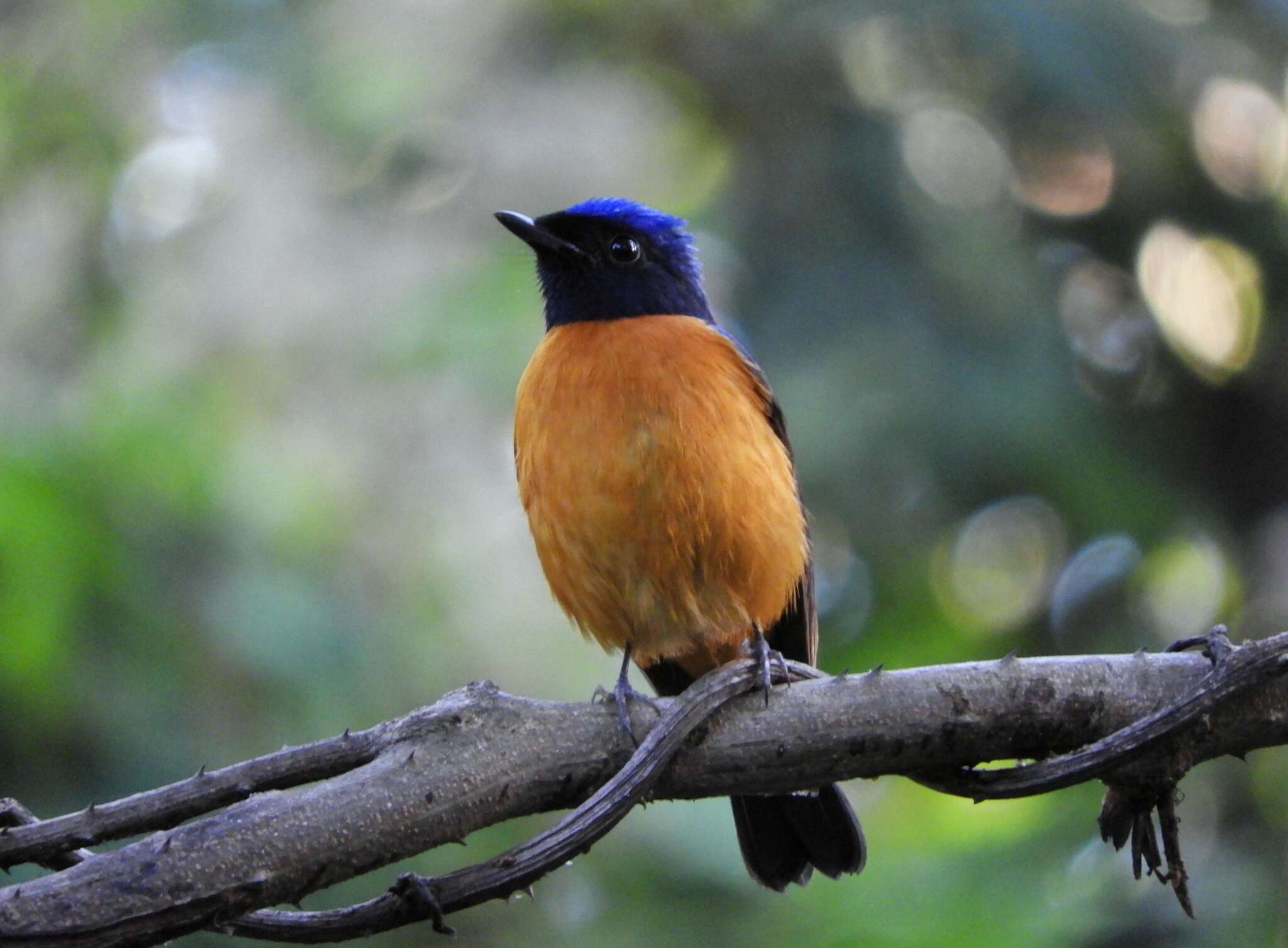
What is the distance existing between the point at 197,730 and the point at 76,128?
307cm

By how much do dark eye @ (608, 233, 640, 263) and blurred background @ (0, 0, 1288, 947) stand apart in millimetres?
1550

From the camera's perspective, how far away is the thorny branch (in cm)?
193

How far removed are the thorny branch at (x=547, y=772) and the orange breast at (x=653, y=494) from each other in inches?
53.9

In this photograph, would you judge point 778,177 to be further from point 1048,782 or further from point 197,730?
point 1048,782

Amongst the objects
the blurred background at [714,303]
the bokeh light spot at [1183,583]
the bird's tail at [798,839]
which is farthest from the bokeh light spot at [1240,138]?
the bird's tail at [798,839]

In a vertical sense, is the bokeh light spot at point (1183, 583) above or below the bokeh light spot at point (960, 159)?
below

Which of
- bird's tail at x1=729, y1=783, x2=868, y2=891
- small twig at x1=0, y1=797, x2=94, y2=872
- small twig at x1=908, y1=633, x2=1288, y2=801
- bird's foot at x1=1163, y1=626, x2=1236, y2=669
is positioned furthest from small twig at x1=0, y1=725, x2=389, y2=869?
bird's tail at x1=729, y1=783, x2=868, y2=891

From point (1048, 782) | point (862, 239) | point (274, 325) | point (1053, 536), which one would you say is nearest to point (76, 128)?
point (274, 325)

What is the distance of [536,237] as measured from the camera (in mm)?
4582

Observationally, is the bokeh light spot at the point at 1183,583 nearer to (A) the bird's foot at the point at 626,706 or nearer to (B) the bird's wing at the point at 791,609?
(B) the bird's wing at the point at 791,609

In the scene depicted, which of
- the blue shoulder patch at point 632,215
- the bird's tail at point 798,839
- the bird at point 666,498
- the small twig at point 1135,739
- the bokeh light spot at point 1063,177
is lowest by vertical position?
the bird's tail at point 798,839

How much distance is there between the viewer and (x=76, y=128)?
21.1ft

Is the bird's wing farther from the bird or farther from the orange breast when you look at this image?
the orange breast

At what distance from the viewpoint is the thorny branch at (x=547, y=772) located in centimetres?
193
